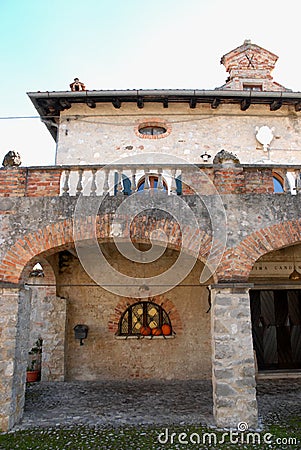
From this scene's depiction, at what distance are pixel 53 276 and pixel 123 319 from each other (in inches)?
81.4

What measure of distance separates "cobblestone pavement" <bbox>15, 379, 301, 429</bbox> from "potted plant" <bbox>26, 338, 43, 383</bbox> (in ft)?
1.16

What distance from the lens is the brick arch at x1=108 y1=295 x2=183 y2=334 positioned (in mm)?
8602

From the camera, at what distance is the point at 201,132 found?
973 centimetres

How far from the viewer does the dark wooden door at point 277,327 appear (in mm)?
8727

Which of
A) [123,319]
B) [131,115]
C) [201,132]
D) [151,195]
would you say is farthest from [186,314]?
[131,115]

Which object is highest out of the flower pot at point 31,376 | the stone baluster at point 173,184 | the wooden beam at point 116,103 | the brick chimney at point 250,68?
the brick chimney at point 250,68

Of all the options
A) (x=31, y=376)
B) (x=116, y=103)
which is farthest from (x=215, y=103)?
(x=31, y=376)

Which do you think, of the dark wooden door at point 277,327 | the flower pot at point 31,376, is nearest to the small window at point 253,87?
the dark wooden door at point 277,327

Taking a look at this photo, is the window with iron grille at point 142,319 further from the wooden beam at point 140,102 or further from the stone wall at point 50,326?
the wooden beam at point 140,102

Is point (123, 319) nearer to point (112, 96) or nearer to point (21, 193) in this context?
point (21, 193)

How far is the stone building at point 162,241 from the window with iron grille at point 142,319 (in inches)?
1.4

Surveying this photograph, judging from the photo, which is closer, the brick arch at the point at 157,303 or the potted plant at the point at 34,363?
the potted plant at the point at 34,363

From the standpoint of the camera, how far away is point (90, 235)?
5484 mm

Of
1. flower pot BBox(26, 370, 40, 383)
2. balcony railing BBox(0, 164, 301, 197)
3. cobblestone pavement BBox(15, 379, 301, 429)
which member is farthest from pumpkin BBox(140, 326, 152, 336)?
balcony railing BBox(0, 164, 301, 197)
